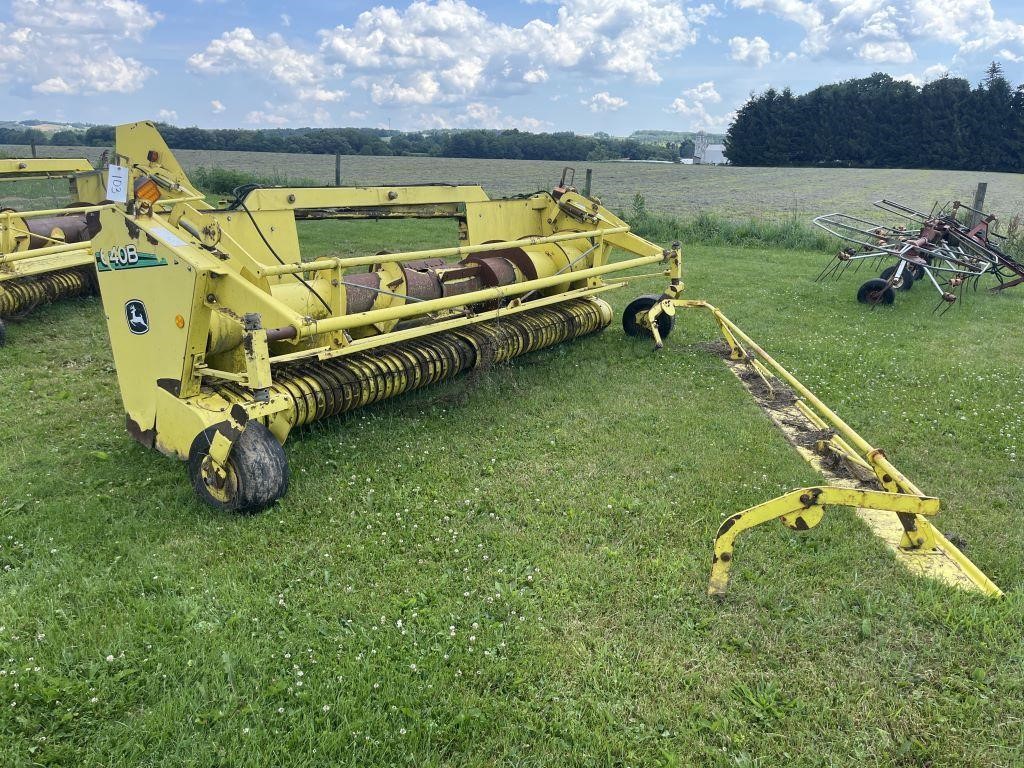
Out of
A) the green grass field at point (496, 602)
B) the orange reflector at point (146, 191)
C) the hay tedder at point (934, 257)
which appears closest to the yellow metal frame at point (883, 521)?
the green grass field at point (496, 602)

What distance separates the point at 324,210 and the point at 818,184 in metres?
31.2

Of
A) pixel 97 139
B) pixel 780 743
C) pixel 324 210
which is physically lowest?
pixel 780 743

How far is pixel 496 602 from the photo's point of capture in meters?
3.40

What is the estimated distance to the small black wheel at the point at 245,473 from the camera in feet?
13.0

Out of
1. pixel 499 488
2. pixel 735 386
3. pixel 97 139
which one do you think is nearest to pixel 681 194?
pixel 735 386

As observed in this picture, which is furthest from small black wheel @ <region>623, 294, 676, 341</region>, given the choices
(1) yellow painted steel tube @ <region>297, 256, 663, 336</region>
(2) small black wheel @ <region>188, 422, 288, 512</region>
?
(2) small black wheel @ <region>188, 422, 288, 512</region>

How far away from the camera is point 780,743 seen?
2691 millimetres

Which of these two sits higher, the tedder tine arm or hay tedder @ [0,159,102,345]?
hay tedder @ [0,159,102,345]

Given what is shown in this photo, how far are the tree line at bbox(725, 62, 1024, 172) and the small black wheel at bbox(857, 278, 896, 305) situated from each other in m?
45.1

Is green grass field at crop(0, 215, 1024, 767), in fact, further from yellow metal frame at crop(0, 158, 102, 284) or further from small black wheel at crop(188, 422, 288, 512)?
yellow metal frame at crop(0, 158, 102, 284)

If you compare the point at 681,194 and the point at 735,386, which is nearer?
the point at 735,386

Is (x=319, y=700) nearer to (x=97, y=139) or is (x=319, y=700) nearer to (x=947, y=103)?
(x=97, y=139)

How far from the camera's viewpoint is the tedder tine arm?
327 centimetres

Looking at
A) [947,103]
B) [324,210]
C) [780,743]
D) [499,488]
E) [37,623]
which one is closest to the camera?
[780,743]
